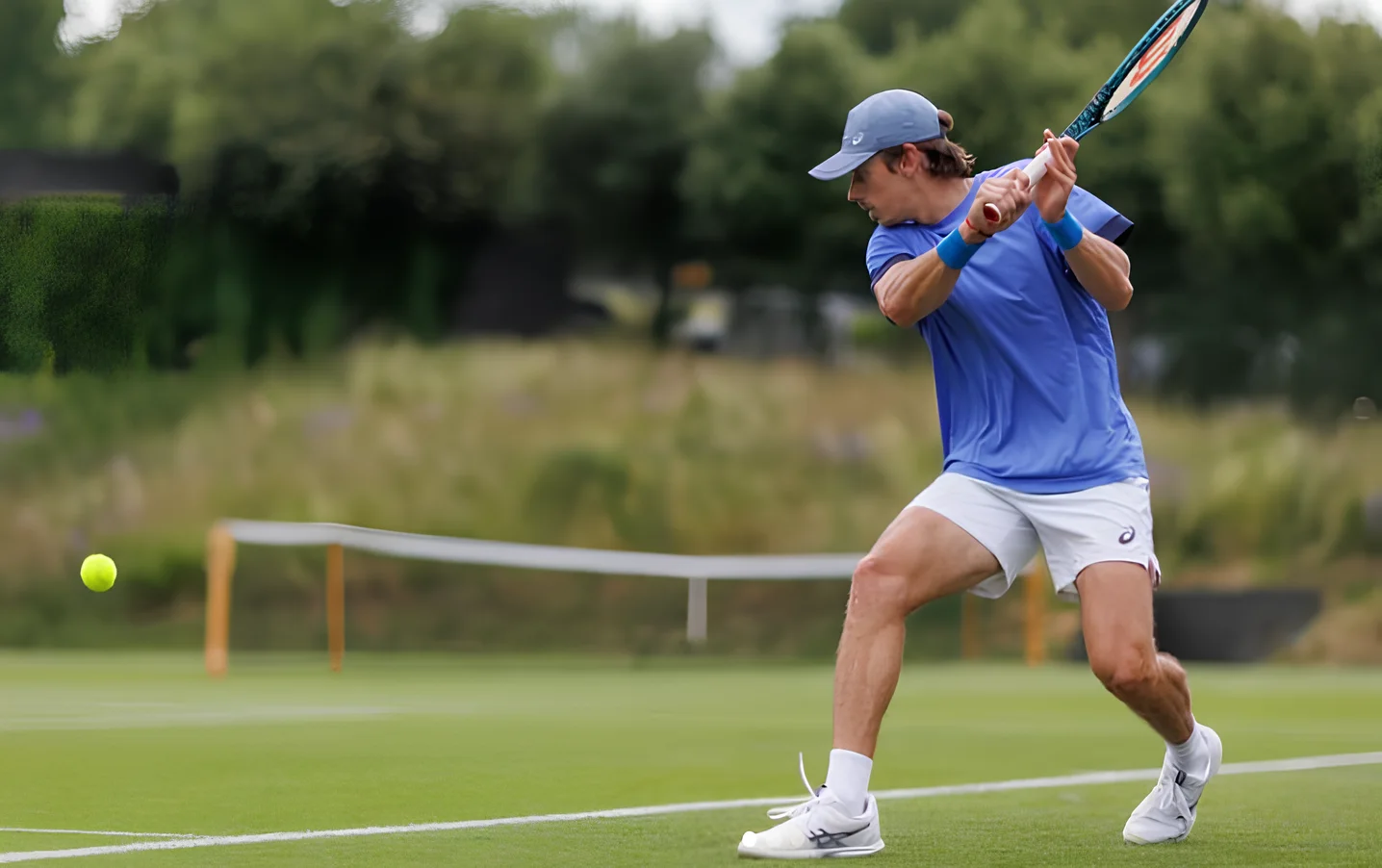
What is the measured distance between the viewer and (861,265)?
23812 mm

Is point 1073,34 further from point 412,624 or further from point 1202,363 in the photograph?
point 412,624

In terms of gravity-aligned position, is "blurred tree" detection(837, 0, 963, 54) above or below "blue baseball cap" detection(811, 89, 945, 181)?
above

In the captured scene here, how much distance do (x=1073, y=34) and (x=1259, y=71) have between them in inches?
254

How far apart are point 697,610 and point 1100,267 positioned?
13.5 m

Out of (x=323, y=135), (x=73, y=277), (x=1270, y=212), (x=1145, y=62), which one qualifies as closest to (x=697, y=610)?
(x=323, y=135)

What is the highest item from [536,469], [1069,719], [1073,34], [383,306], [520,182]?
[1073,34]

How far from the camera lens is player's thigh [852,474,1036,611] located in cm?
483

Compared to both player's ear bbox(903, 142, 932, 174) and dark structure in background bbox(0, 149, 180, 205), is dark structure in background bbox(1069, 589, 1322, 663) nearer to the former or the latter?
dark structure in background bbox(0, 149, 180, 205)

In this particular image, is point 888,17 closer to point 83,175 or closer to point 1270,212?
point 1270,212

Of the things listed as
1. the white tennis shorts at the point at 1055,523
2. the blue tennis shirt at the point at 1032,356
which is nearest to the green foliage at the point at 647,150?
the blue tennis shirt at the point at 1032,356

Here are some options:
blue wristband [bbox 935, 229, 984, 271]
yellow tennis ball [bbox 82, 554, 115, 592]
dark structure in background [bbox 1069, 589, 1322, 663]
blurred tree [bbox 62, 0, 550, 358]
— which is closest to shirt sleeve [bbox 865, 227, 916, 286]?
blue wristband [bbox 935, 229, 984, 271]

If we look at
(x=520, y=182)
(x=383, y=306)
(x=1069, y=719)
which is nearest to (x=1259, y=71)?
(x=520, y=182)

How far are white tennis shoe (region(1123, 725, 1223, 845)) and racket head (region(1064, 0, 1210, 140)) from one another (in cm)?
170

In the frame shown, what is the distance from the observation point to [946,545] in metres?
4.88
